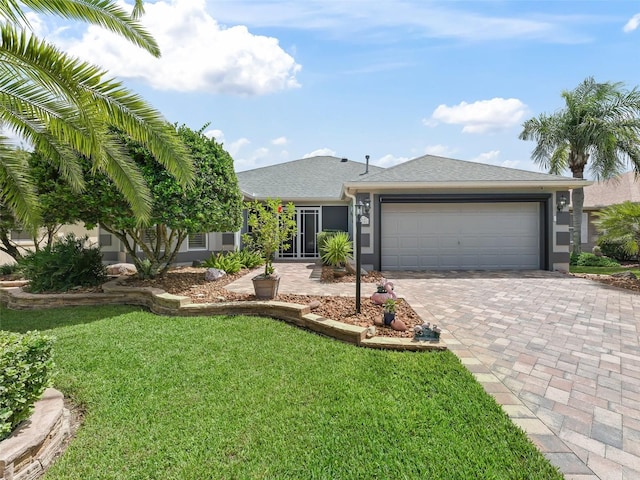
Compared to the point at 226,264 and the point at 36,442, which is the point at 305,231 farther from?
the point at 36,442

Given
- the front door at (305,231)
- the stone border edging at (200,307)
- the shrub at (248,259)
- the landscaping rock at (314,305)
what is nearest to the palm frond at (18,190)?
the stone border edging at (200,307)

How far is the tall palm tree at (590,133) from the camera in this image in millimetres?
13211

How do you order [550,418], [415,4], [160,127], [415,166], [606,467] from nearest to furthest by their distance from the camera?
[606,467], [550,418], [160,127], [415,4], [415,166]

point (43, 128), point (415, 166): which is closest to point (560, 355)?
point (43, 128)

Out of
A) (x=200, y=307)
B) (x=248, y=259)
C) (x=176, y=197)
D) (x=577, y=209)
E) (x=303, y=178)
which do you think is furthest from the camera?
(x=303, y=178)

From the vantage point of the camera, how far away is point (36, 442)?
2.27 metres

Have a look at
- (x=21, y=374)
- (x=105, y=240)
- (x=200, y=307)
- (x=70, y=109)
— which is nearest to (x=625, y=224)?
(x=200, y=307)

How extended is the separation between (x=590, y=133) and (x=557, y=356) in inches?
570

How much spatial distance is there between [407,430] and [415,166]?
35.9ft

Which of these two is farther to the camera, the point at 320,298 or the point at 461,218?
the point at 461,218

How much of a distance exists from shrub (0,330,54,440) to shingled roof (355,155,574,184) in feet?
30.1

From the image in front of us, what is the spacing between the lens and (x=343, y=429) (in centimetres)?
257

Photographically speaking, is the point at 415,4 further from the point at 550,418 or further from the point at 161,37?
the point at 550,418

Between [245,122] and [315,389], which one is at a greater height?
[245,122]
